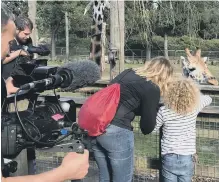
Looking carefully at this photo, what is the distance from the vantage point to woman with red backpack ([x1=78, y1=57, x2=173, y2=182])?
334 centimetres

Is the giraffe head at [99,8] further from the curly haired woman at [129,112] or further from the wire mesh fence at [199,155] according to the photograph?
the curly haired woman at [129,112]

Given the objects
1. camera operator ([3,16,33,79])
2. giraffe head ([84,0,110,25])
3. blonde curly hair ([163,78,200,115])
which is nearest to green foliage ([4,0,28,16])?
camera operator ([3,16,33,79])

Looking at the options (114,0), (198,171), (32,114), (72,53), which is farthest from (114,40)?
(72,53)

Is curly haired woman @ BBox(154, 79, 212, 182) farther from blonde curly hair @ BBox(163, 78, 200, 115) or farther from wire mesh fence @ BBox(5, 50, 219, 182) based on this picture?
wire mesh fence @ BBox(5, 50, 219, 182)

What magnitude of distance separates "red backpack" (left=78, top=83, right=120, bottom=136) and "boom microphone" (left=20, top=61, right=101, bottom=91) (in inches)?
27.7

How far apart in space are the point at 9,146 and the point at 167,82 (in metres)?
1.81

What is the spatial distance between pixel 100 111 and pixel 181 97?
2.15 feet

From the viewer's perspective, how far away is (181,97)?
3545mm

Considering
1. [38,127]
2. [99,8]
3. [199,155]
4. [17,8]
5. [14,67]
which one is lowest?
[199,155]

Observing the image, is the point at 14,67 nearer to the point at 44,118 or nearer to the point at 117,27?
the point at 44,118

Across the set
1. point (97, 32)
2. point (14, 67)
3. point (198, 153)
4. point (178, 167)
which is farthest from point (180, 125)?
point (97, 32)

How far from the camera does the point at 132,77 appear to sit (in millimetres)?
3463

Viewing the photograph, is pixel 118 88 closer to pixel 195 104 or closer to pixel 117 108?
pixel 117 108

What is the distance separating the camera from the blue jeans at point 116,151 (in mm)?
3420
